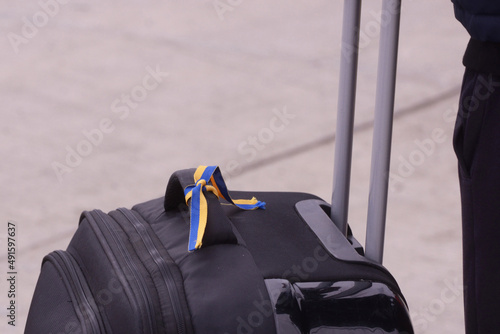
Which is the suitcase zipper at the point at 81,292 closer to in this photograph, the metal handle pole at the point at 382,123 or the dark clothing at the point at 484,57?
the metal handle pole at the point at 382,123

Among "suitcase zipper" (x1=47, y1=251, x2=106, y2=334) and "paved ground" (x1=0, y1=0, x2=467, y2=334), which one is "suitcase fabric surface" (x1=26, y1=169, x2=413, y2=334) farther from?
"paved ground" (x1=0, y1=0, x2=467, y2=334)

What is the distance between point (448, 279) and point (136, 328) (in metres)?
1.01

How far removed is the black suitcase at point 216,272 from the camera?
83 centimetres

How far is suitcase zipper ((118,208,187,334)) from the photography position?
82cm

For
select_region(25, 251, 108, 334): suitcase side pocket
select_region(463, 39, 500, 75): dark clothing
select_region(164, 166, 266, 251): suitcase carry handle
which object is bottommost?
select_region(25, 251, 108, 334): suitcase side pocket

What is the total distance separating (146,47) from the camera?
2.80m

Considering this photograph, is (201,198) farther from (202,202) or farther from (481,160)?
(481,160)

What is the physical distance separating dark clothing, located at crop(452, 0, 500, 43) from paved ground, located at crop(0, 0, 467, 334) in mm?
816

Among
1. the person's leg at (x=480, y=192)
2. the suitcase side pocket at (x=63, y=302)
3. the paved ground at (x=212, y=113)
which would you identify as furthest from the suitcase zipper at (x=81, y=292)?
the paved ground at (x=212, y=113)

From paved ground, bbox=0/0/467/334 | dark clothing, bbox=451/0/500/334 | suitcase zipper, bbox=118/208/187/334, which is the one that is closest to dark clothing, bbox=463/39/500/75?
dark clothing, bbox=451/0/500/334

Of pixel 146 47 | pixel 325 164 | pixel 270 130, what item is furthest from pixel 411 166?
pixel 146 47

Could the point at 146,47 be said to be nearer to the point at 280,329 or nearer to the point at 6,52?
the point at 6,52

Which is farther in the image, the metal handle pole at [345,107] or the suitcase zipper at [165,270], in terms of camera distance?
the metal handle pole at [345,107]

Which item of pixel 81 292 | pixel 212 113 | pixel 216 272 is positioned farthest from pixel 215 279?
pixel 212 113
